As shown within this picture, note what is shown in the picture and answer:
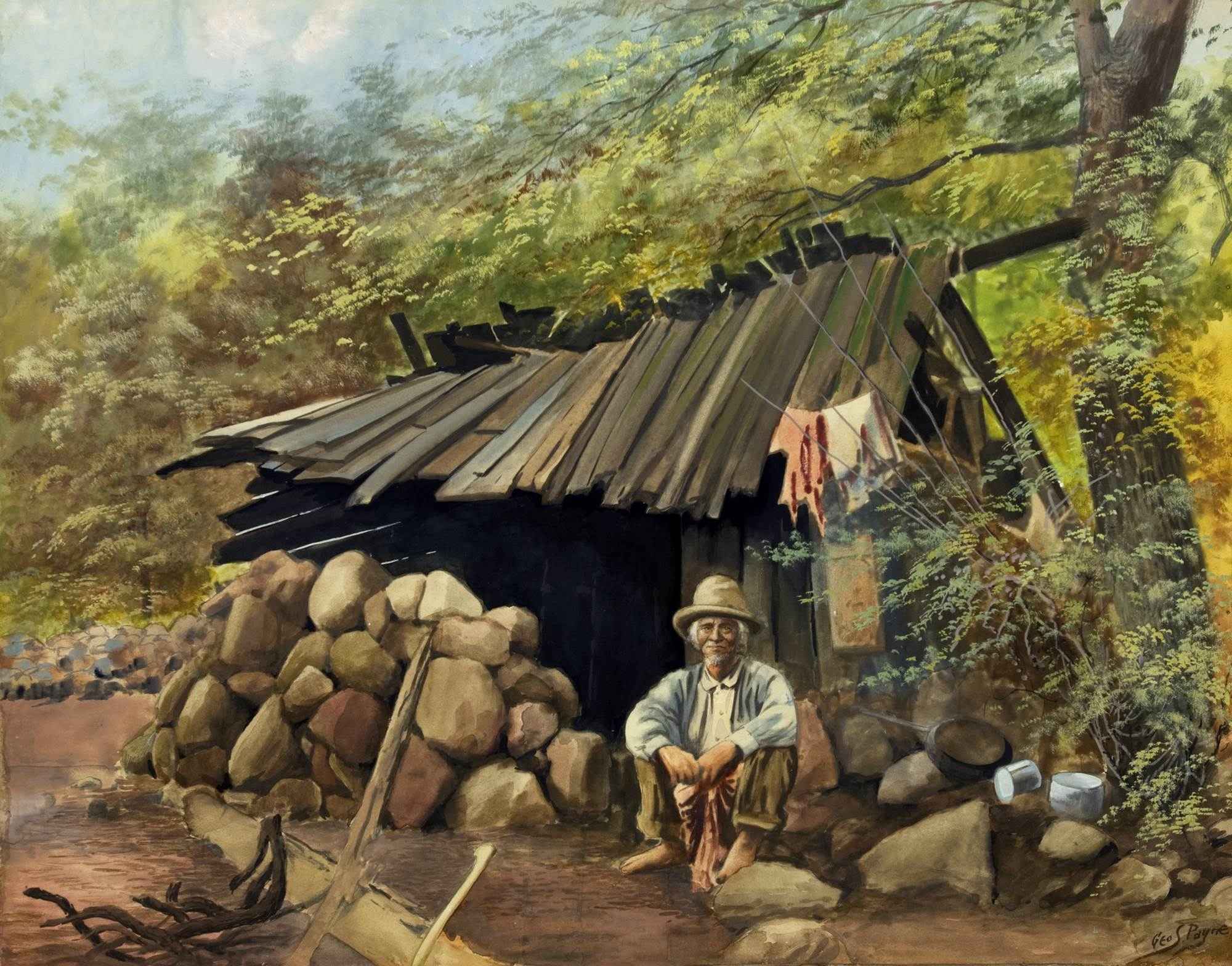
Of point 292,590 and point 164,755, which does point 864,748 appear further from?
point 164,755

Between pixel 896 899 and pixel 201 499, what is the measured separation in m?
2.69

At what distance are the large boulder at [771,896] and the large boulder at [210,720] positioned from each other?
167 centimetres

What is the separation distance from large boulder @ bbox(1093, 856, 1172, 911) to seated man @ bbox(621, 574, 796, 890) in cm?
103

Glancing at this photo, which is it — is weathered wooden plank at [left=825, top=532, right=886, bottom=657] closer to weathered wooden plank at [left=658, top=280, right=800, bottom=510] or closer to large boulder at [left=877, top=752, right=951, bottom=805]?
large boulder at [left=877, top=752, right=951, bottom=805]

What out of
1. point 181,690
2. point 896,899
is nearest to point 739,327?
point 896,899

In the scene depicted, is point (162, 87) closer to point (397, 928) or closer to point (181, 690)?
point (181, 690)

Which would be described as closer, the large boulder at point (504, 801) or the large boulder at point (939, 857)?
the large boulder at point (939, 857)

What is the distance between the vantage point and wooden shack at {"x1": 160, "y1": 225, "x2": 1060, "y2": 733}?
373cm

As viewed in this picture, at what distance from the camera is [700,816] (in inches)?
144

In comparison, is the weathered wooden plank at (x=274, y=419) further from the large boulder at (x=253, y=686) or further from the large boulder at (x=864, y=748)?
the large boulder at (x=864, y=748)

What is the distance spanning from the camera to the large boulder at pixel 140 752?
388cm

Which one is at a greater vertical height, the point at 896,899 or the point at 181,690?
the point at 181,690

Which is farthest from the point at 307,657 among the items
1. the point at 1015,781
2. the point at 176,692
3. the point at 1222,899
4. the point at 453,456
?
the point at 1222,899
